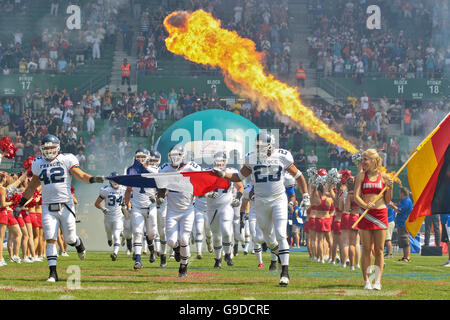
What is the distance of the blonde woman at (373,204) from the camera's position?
11.2 meters

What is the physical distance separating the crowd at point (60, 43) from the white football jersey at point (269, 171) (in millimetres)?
26490

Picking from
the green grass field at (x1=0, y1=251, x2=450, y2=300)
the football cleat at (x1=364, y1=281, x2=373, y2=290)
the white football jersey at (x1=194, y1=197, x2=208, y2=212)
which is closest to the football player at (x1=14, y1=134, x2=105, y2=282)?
the green grass field at (x1=0, y1=251, x2=450, y2=300)

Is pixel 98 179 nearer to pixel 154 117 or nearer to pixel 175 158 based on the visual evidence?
pixel 175 158

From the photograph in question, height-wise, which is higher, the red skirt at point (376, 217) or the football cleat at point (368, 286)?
the red skirt at point (376, 217)

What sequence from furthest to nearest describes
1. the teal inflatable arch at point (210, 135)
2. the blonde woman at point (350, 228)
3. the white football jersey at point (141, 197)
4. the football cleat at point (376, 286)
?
1. the teal inflatable arch at point (210, 135)
2. the white football jersey at point (141, 197)
3. the blonde woman at point (350, 228)
4. the football cleat at point (376, 286)

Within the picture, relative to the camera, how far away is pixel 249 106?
34.1 meters

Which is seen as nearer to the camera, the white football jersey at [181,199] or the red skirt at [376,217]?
the red skirt at [376,217]

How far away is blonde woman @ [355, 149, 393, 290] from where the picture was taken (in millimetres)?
11234

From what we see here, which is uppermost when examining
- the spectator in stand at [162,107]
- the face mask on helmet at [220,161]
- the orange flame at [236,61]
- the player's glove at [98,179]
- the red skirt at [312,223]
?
the orange flame at [236,61]

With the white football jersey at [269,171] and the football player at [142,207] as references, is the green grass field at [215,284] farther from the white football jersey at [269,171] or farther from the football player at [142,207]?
the white football jersey at [269,171]

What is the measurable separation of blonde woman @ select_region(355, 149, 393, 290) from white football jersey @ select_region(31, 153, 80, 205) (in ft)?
14.7

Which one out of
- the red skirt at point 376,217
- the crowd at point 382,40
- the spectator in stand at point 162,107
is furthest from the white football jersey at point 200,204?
the crowd at point 382,40

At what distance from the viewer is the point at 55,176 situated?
12.3 m

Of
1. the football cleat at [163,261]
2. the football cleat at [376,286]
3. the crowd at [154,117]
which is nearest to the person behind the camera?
the football cleat at [376,286]
